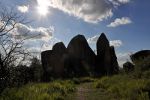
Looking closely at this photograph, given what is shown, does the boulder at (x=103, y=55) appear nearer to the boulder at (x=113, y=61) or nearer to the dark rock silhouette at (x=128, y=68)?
the boulder at (x=113, y=61)

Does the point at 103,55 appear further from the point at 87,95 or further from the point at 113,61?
the point at 87,95

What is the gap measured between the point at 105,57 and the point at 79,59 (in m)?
3.89

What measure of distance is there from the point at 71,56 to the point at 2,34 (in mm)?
38071

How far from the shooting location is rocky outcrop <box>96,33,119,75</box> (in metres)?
50.8

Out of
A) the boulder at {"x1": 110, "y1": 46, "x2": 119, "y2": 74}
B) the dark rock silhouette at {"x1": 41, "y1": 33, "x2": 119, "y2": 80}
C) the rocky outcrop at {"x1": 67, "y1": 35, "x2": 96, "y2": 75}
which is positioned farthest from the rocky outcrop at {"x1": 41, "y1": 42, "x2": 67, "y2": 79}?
the boulder at {"x1": 110, "y1": 46, "x2": 119, "y2": 74}

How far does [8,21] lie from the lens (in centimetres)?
1391

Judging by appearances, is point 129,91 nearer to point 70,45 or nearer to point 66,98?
point 66,98

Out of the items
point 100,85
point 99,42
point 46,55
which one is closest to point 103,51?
point 99,42

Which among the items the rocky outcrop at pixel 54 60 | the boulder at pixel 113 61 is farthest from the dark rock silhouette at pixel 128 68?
the rocky outcrop at pixel 54 60

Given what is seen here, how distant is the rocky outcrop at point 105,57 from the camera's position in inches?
2000

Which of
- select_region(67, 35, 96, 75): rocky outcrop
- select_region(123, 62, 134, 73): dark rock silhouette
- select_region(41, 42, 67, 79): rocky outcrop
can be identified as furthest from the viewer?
select_region(67, 35, 96, 75): rocky outcrop

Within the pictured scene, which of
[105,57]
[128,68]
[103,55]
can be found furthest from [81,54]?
[128,68]

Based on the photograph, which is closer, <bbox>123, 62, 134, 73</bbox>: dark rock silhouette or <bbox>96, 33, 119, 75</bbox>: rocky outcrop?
<bbox>123, 62, 134, 73</bbox>: dark rock silhouette

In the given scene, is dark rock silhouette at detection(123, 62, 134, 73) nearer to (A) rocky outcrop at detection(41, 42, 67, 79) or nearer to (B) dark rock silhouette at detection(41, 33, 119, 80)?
(B) dark rock silhouette at detection(41, 33, 119, 80)
